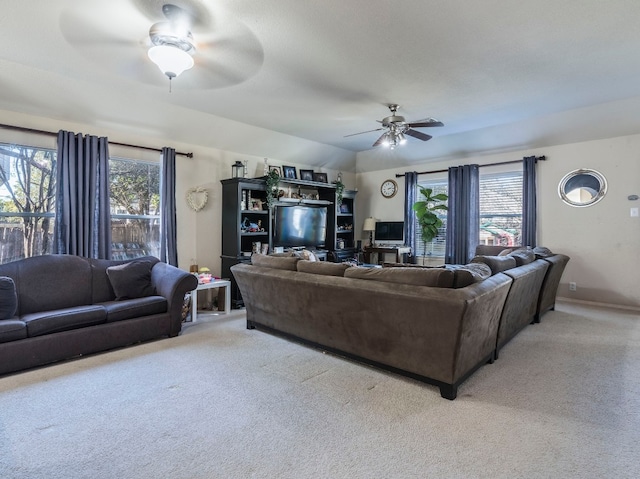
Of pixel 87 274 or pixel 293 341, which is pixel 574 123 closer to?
pixel 293 341

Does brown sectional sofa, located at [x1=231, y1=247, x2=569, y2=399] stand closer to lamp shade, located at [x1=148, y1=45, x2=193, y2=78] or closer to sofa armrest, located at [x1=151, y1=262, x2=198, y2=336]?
sofa armrest, located at [x1=151, y1=262, x2=198, y2=336]

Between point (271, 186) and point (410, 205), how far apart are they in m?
3.11

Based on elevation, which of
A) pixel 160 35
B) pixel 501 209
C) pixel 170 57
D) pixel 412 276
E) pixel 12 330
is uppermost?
pixel 160 35

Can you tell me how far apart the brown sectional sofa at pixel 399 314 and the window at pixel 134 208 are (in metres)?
2.26

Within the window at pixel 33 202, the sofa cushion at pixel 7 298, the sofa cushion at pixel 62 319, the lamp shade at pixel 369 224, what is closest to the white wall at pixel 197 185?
the window at pixel 33 202

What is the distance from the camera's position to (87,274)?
3840 millimetres

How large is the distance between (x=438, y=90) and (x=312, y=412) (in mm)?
3652

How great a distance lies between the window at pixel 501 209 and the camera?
617 centimetres

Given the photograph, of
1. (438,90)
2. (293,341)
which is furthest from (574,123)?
(293,341)

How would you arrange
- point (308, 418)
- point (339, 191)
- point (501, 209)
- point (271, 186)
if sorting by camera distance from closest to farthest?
point (308, 418) → point (271, 186) → point (501, 209) → point (339, 191)

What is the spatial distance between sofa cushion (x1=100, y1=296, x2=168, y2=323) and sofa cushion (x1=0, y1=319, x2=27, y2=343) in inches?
25.4

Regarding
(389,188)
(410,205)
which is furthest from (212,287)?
(389,188)

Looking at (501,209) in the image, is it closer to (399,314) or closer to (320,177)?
(320,177)

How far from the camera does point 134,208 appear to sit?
4.80 metres
